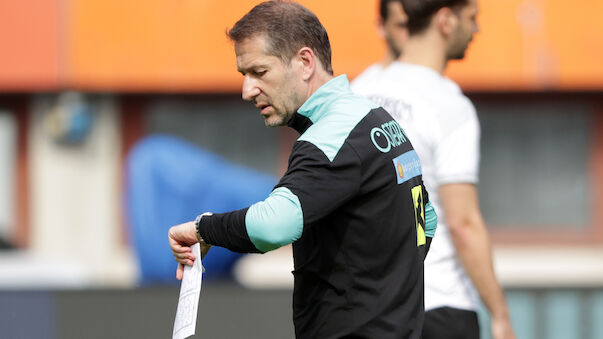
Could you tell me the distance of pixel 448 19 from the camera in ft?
10.7

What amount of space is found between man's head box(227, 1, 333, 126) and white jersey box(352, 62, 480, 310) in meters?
0.77

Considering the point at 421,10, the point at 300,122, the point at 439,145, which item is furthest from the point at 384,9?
the point at 300,122

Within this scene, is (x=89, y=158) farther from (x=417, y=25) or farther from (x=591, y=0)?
(x=417, y=25)

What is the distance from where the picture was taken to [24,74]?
11.8 meters

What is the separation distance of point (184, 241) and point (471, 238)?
116cm

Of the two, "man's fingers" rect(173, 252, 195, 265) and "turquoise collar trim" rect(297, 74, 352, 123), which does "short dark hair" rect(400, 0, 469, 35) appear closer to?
"turquoise collar trim" rect(297, 74, 352, 123)

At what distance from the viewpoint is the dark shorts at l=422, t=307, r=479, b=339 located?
302 cm

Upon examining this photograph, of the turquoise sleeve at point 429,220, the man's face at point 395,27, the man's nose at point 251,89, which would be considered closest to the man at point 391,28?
the man's face at point 395,27

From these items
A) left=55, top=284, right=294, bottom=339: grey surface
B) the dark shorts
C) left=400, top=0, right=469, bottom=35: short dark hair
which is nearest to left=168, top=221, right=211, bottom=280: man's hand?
the dark shorts

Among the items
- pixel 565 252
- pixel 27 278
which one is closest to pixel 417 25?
pixel 27 278

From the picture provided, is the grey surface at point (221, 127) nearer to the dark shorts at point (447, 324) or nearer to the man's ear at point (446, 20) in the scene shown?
the man's ear at point (446, 20)

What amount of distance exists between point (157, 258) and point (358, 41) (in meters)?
5.87

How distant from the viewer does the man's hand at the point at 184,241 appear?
2.29m

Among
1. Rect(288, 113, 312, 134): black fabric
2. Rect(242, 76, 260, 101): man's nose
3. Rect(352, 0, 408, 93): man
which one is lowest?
Rect(288, 113, 312, 134): black fabric
